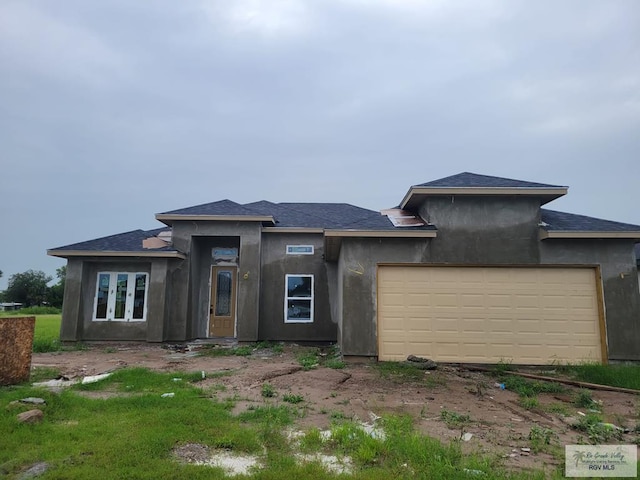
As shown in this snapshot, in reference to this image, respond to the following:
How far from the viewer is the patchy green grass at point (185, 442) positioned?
3328 mm

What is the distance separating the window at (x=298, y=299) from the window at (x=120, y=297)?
4.95 meters

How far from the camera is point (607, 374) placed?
814cm

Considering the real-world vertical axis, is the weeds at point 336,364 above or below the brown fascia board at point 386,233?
below

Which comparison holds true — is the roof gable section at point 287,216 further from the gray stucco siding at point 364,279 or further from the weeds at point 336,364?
the weeds at point 336,364

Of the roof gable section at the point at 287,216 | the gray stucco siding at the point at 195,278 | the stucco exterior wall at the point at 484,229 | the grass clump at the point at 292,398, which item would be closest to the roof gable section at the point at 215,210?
the gray stucco siding at the point at 195,278

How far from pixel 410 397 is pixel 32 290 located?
5881cm

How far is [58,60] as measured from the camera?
24.8 m

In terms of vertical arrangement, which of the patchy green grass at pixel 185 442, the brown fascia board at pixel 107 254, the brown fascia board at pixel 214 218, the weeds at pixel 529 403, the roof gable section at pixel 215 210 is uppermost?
the roof gable section at pixel 215 210

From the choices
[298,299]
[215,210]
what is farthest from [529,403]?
[215,210]

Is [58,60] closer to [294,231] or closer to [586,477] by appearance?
[294,231]

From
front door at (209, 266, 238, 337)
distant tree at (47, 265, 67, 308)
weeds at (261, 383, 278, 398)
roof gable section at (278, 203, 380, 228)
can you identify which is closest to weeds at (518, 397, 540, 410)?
weeds at (261, 383, 278, 398)

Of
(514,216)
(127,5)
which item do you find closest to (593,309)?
(514,216)

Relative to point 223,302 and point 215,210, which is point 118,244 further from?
point 223,302

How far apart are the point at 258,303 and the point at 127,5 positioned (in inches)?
579
